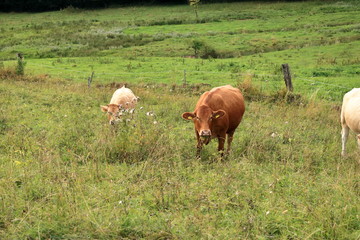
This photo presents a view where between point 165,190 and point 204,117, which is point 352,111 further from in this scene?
point 165,190

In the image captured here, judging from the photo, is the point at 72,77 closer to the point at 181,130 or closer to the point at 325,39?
the point at 181,130

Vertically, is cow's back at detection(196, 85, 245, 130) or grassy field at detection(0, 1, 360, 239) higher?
cow's back at detection(196, 85, 245, 130)

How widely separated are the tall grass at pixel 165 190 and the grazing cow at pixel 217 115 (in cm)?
40

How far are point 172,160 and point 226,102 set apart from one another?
2.41 metres

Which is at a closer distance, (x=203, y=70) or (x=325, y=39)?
(x=203, y=70)

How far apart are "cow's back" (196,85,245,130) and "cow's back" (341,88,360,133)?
2335 mm

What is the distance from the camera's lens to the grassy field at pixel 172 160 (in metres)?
4.80

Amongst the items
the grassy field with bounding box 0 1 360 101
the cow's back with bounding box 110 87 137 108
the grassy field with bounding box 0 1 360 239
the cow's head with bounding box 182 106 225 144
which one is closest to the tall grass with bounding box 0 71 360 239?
the grassy field with bounding box 0 1 360 239

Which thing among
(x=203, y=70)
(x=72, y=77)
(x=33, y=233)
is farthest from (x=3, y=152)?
(x=203, y=70)

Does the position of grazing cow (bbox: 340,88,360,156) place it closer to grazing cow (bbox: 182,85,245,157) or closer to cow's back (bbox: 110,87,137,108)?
grazing cow (bbox: 182,85,245,157)

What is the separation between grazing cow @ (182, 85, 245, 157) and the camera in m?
8.21

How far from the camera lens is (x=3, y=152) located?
798 centimetres

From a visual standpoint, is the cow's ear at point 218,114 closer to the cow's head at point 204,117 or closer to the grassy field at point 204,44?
the cow's head at point 204,117

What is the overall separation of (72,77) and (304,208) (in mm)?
19068
